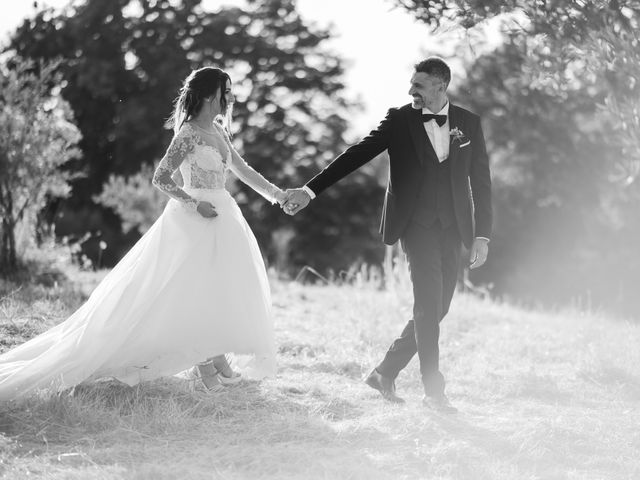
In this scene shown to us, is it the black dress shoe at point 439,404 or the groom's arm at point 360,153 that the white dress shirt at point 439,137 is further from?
the black dress shoe at point 439,404

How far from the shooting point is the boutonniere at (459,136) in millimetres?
5148

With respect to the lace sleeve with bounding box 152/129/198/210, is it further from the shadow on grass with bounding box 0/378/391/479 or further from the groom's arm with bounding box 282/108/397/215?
the shadow on grass with bounding box 0/378/391/479

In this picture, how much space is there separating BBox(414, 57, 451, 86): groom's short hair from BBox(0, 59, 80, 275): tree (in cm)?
602

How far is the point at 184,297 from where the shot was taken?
17.3 ft

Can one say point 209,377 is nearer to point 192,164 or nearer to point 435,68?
point 192,164

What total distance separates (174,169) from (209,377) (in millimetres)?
1406

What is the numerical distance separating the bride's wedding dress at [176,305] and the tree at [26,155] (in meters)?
4.77

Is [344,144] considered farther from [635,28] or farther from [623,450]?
[623,450]

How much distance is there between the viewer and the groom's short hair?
Answer: 5.14 m

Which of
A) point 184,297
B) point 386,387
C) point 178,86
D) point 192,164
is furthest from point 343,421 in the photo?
point 178,86

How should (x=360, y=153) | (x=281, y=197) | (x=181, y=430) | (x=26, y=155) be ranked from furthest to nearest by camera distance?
(x=26, y=155)
(x=281, y=197)
(x=360, y=153)
(x=181, y=430)

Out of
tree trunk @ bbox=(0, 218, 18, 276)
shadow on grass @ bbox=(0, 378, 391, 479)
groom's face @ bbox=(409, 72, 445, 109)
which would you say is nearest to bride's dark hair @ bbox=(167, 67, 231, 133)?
groom's face @ bbox=(409, 72, 445, 109)

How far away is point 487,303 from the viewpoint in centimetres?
1062

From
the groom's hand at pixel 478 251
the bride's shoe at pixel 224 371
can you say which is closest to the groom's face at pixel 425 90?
the groom's hand at pixel 478 251
